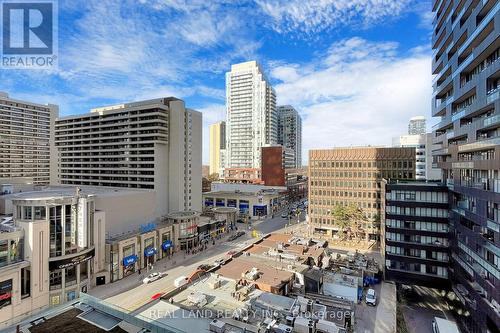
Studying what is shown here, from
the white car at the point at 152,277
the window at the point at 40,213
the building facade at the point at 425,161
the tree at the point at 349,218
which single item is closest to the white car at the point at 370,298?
the tree at the point at 349,218

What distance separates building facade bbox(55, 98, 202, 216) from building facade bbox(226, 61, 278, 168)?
8583 centimetres

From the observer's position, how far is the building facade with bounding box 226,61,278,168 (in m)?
165

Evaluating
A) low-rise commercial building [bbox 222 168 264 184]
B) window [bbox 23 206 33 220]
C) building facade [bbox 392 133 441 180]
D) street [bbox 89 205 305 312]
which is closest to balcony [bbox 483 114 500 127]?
street [bbox 89 205 305 312]

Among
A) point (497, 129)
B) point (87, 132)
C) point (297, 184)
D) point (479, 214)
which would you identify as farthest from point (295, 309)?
point (297, 184)

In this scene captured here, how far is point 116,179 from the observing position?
3123 inches

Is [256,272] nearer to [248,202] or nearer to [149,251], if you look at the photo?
[149,251]

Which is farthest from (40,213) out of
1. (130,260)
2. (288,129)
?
(288,129)

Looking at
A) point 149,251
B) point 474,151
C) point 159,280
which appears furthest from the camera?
point 149,251

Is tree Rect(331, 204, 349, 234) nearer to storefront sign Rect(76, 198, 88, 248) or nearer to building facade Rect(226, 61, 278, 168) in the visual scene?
storefront sign Rect(76, 198, 88, 248)

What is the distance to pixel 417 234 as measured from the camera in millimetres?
45531

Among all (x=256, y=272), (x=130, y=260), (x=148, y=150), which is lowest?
(x=130, y=260)

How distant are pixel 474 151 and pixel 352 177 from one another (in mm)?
40448

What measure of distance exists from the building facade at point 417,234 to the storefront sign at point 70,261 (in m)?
50.1

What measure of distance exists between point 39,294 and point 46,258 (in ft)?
15.4
